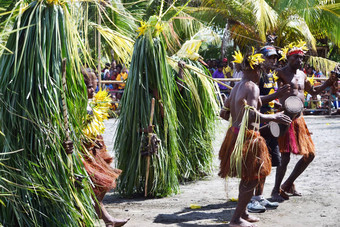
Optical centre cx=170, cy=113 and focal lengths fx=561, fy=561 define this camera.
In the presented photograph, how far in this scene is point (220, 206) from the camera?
6.08 metres

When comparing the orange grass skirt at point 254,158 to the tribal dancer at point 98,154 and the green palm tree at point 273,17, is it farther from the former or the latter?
the green palm tree at point 273,17

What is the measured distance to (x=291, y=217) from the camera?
5559 mm

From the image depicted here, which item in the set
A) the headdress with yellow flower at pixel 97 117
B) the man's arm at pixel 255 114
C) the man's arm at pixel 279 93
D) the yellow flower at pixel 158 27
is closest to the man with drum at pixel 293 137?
the man's arm at pixel 279 93

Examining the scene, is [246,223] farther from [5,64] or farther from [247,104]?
[5,64]

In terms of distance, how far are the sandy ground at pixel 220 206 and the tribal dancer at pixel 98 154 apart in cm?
72

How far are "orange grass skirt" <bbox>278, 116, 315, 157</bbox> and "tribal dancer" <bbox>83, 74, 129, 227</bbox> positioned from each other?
2.19m

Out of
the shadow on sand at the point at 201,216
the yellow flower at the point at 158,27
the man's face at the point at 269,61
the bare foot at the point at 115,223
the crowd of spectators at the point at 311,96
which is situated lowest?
the shadow on sand at the point at 201,216

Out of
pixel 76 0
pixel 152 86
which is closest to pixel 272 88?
pixel 152 86

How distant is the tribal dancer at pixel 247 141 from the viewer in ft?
16.5

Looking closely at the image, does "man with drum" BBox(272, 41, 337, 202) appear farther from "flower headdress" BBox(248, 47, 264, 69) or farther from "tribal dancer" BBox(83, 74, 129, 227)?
"tribal dancer" BBox(83, 74, 129, 227)

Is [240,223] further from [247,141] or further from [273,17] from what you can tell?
[273,17]

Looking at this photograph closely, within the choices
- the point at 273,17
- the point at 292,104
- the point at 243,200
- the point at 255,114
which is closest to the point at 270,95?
the point at 292,104

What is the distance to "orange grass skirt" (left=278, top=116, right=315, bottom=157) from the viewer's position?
628 cm

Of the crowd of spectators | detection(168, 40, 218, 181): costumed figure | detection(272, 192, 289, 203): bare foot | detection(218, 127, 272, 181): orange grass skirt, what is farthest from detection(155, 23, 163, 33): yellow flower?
the crowd of spectators
